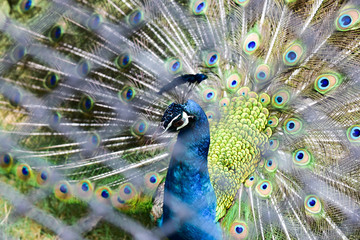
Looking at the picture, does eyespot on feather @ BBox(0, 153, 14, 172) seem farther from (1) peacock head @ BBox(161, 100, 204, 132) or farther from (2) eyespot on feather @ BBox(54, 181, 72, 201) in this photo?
(1) peacock head @ BBox(161, 100, 204, 132)

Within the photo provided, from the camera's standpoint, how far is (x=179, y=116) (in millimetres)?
1759

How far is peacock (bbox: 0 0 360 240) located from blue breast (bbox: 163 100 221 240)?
0.52 ft

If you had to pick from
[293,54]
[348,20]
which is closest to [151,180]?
[293,54]

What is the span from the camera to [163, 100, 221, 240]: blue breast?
73.7 inches

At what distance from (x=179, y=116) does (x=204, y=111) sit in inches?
21.6

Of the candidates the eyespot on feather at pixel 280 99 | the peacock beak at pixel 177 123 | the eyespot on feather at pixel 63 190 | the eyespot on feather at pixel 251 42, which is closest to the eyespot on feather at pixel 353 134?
the eyespot on feather at pixel 280 99

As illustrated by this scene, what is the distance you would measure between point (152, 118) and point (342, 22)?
1.19 m

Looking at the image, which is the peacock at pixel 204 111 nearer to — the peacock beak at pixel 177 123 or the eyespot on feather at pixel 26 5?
the eyespot on feather at pixel 26 5

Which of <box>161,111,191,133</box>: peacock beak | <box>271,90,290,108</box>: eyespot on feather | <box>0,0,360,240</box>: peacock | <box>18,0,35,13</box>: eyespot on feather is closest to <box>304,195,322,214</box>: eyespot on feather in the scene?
<box>0,0,360,240</box>: peacock

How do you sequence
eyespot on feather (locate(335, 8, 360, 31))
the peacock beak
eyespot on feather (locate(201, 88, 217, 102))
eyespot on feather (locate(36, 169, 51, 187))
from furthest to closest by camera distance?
eyespot on feather (locate(201, 88, 217, 102)) < eyespot on feather (locate(36, 169, 51, 187)) < eyespot on feather (locate(335, 8, 360, 31)) < the peacock beak

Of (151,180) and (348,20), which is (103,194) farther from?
(348,20)

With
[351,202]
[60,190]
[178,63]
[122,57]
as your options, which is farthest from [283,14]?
[60,190]

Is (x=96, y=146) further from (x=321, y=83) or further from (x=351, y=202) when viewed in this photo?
(x=351, y=202)

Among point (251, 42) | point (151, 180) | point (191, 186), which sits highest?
point (251, 42)
